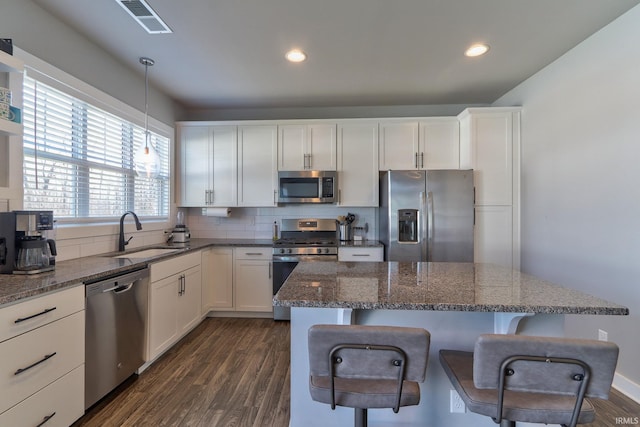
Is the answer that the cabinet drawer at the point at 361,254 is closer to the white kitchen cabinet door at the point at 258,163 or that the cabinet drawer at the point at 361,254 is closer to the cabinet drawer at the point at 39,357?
the white kitchen cabinet door at the point at 258,163

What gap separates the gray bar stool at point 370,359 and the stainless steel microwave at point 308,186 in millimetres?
2618

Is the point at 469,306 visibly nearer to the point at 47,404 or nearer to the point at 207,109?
the point at 47,404

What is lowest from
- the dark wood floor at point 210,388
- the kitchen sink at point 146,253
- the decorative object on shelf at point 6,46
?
the dark wood floor at point 210,388

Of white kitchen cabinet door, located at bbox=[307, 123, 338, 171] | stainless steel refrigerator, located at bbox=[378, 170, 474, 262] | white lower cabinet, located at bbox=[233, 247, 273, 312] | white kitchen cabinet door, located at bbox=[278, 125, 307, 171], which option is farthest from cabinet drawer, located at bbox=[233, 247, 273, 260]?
stainless steel refrigerator, located at bbox=[378, 170, 474, 262]

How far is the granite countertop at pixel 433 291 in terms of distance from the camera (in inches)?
46.9

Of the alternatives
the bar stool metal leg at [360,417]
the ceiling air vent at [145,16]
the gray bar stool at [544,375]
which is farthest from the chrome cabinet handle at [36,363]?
the ceiling air vent at [145,16]

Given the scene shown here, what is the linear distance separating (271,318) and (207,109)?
2888 mm

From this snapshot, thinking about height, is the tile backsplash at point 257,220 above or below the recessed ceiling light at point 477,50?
below

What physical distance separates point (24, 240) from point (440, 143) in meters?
3.79

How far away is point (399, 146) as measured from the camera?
3.61 meters

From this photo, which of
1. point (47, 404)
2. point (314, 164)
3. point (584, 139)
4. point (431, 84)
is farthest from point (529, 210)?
point (47, 404)

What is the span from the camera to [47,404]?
1.52 metres

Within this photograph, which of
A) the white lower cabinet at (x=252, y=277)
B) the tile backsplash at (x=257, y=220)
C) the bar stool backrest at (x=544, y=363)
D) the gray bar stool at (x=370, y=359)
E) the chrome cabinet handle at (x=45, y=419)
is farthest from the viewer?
the tile backsplash at (x=257, y=220)

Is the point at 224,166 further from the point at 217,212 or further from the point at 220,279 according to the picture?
the point at 220,279
